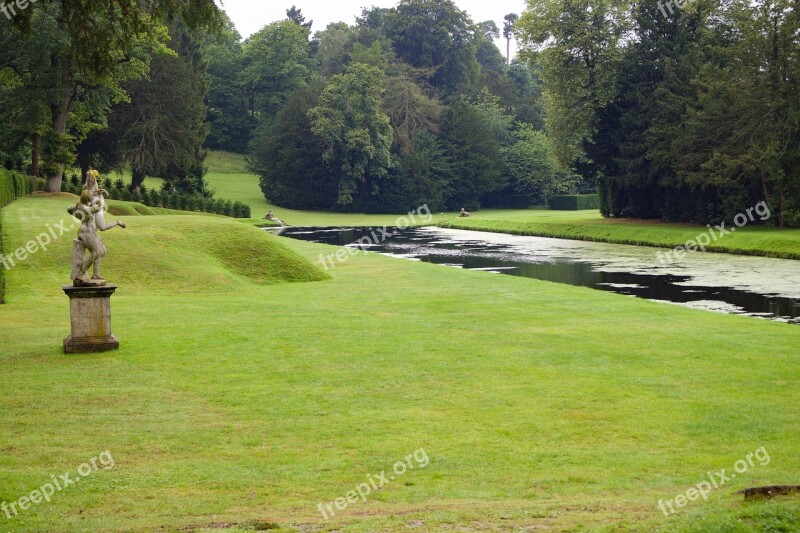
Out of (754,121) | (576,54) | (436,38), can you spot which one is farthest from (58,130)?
(436,38)

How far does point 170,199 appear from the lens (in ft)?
233

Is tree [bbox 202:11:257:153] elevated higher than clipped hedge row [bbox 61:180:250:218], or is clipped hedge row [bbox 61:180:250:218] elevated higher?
tree [bbox 202:11:257:153]

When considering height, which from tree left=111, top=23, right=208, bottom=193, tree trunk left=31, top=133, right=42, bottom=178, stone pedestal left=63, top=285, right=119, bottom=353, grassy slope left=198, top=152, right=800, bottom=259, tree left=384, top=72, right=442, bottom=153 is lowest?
stone pedestal left=63, top=285, right=119, bottom=353

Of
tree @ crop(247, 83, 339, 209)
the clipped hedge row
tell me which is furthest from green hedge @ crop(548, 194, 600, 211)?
the clipped hedge row

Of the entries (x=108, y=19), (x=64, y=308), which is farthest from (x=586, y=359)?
(x=64, y=308)

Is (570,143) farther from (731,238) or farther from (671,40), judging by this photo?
(731,238)

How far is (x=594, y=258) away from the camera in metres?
43.8

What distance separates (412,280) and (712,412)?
19.1 meters

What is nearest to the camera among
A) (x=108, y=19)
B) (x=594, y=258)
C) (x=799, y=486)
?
(x=799, y=486)

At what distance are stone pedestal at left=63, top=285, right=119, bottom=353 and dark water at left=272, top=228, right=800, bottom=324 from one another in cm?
1666

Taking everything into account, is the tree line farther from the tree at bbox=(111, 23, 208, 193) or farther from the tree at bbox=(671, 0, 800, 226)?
the tree at bbox=(671, 0, 800, 226)

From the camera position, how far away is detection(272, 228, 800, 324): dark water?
2705cm

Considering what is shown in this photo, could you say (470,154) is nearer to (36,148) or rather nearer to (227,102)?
(227,102)

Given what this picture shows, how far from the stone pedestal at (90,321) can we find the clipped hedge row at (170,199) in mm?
51897
